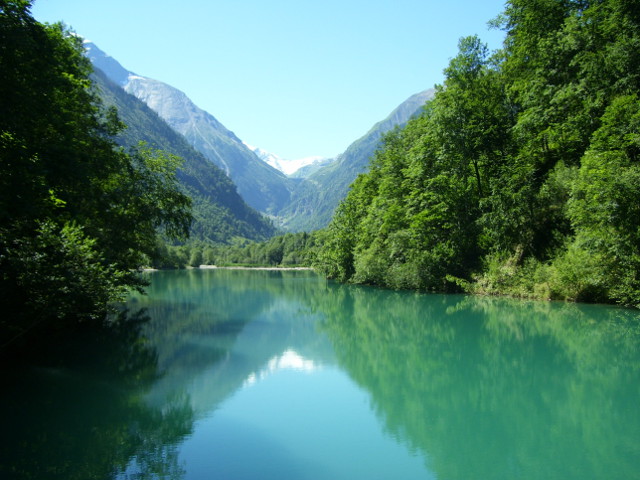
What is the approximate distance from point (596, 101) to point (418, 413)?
879 inches

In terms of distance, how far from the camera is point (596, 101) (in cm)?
2412

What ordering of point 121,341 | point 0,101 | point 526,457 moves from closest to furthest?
point 526,457, point 0,101, point 121,341

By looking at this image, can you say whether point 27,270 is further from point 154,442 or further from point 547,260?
point 547,260

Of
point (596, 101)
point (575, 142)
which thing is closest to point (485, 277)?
point (575, 142)

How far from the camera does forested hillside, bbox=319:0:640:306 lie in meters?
21.2

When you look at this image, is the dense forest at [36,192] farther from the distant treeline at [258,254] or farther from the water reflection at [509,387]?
the distant treeline at [258,254]

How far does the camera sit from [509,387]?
1093cm

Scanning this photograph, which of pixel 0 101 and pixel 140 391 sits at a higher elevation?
pixel 0 101

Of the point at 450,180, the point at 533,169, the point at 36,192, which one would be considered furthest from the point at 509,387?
the point at 450,180

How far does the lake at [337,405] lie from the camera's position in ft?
22.7

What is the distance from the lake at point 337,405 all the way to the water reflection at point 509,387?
5cm

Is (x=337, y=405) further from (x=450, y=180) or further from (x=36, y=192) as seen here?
(x=450, y=180)

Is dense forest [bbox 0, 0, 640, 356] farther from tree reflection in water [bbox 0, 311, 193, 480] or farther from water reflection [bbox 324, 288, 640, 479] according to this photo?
water reflection [bbox 324, 288, 640, 479]

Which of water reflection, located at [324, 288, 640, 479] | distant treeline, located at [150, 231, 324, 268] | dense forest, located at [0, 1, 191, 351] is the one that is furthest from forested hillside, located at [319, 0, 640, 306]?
distant treeline, located at [150, 231, 324, 268]
